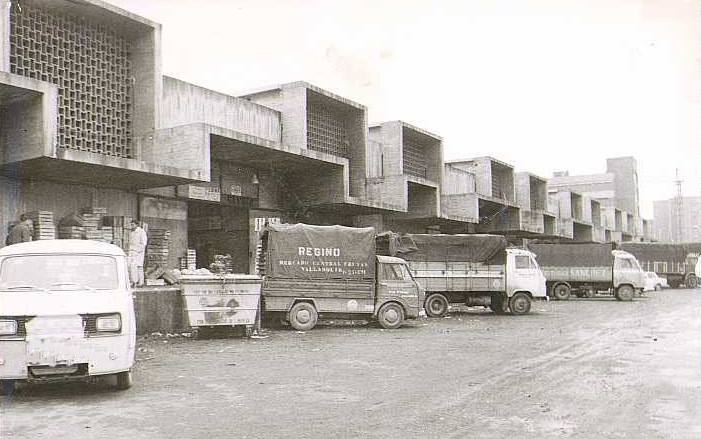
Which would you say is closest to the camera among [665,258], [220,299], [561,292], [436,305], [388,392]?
[388,392]

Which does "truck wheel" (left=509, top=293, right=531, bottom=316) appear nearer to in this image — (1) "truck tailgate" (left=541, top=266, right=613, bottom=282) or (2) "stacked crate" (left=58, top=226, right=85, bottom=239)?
(1) "truck tailgate" (left=541, top=266, right=613, bottom=282)

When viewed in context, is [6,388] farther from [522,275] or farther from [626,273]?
[626,273]

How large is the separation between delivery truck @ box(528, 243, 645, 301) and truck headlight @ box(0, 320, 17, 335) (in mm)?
26275

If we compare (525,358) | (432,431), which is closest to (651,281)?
(525,358)

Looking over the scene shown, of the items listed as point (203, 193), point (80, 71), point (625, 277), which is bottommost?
point (625, 277)

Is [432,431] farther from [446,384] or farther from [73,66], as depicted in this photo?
[73,66]

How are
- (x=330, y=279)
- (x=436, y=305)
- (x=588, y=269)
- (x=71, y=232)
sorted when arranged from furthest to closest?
(x=588, y=269) → (x=436, y=305) → (x=330, y=279) → (x=71, y=232)

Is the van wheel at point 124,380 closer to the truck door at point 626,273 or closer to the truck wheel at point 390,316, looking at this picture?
the truck wheel at point 390,316

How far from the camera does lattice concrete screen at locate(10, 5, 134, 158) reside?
49.4 feet

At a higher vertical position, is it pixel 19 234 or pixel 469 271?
pixel 19 234

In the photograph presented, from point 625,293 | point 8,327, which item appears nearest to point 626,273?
point 625,293

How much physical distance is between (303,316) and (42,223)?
6560 mm

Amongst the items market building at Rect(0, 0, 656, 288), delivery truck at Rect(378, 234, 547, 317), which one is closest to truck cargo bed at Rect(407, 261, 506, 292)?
delivery truck at Rect(378, 234, 547, 317)

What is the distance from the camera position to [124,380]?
838cm
